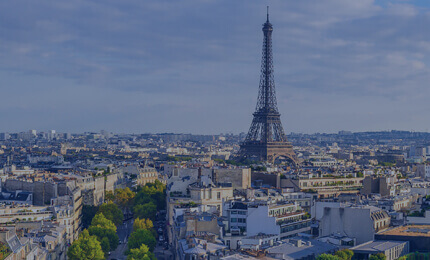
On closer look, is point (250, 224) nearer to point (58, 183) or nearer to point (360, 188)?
point (58, 183)

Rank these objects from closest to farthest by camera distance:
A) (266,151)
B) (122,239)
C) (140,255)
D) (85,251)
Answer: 1. (140,255)
2. (85,251)
3. (122,239)
4. (266,151)

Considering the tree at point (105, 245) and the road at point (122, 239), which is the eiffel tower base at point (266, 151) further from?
the tree at point (105, 245)

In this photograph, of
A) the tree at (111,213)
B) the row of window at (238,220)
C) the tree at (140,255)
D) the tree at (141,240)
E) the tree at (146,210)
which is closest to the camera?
the tree at (140,255)

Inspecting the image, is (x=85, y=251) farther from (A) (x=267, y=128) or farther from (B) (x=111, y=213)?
(A) (x=267, y=128)

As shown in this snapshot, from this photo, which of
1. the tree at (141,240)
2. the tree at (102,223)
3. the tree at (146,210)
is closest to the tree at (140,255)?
the tree at (141,240)

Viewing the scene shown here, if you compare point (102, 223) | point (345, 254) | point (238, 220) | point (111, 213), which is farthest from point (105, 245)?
point (345, 254)

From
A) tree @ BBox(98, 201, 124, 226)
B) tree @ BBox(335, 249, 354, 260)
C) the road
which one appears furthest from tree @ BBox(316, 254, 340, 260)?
tree @ BBox(98, 201, 124, 226)
